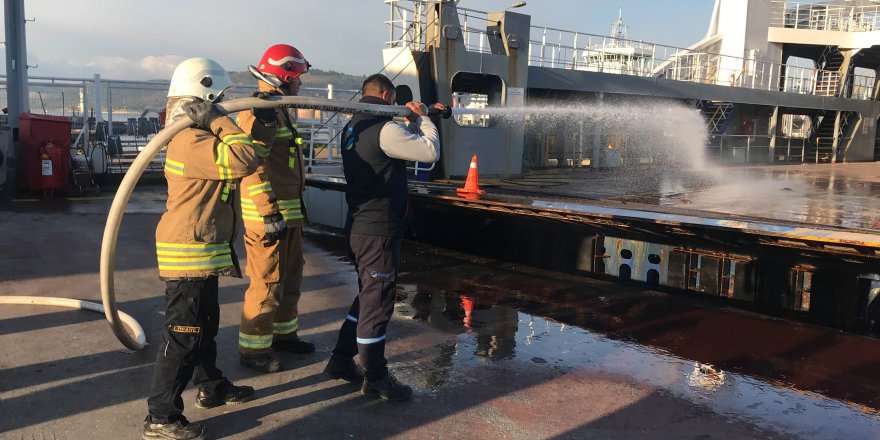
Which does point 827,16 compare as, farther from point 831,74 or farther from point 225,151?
point 225,151

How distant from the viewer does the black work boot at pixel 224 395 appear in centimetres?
387

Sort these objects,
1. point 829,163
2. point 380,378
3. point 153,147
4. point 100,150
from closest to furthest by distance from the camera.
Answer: point 153,147
point 380,378
point 100,150
point 829,163

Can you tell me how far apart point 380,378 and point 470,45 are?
10073 millimetres

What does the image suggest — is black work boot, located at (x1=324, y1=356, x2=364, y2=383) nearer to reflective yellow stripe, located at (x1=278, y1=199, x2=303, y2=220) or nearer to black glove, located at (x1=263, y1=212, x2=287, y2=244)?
black glove, located at (x1=263, y1=212, x2=287, y2=244)

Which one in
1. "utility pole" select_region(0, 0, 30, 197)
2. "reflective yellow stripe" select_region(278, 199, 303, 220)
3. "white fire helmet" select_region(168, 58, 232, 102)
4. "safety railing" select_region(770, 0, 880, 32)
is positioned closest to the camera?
"white fire helmet" select_region(168, 58, 232, 102)

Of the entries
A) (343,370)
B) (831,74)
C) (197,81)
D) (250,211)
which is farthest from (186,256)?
(831,74)

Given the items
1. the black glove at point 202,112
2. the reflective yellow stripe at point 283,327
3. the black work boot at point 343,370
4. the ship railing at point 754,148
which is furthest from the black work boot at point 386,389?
the ship railing at point 754,148

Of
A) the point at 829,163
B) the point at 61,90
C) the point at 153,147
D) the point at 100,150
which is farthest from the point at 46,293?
the point at 829,163

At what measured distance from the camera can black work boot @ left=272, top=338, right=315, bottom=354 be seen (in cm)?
488

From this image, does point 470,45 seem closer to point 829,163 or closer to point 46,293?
point 46,293

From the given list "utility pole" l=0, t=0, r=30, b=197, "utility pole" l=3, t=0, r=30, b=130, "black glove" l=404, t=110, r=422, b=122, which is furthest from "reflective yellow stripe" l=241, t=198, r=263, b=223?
"utility pole" l=3, t=0, r=30, b=130

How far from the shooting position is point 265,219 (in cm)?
423

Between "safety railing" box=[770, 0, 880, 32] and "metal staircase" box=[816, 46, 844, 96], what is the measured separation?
Answer: 0.95 metres

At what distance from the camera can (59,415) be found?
3.74 meters
